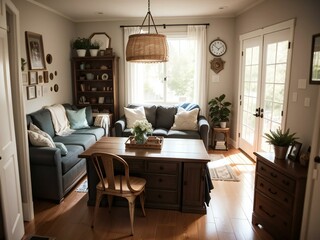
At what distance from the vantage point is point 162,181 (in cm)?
282

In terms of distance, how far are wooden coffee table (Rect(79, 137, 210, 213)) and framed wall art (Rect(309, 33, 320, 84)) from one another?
1422 mm

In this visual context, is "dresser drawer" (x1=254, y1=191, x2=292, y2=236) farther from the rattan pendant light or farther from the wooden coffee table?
the rattan pendant light

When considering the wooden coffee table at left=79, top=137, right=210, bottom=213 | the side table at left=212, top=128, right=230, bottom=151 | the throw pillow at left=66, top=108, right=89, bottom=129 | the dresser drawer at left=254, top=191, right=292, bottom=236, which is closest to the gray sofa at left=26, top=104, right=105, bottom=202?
the wooden coffee table at left=79, top=137, right=210, bottom=213

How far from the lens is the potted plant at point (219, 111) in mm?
5141

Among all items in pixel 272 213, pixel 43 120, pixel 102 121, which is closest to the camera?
pixel 272 213

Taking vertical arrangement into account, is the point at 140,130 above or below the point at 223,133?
above

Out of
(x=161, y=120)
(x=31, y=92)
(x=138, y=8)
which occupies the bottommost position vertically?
(x=161, y=120)

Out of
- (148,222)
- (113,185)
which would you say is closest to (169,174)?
(148,222)

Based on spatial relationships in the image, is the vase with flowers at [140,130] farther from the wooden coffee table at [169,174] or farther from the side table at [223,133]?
the side table at [223,133]

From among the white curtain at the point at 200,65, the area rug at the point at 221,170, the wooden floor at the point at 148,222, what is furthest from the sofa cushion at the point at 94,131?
the white curtain at the point at 200,65

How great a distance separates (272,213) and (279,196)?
23 centimetres

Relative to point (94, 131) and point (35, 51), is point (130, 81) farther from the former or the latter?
point (35, 51)

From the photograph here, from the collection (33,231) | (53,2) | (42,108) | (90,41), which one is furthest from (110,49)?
(33,231)

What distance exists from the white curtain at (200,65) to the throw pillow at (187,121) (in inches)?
24.0
